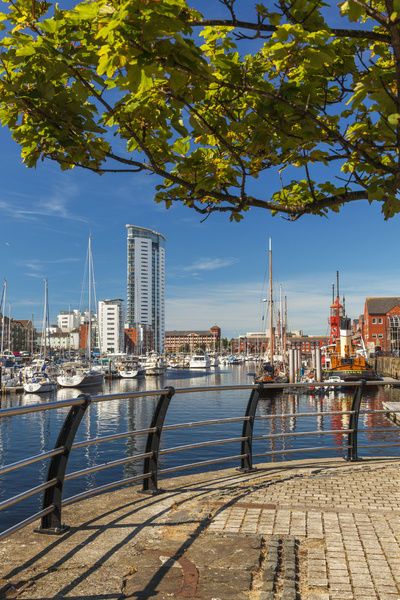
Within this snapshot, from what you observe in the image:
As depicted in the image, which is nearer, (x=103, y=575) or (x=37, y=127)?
(x=103, y=575)

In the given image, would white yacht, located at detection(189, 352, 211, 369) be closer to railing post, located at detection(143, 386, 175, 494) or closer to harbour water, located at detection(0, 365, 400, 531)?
harbour water, located at detection(0, 365, 400, 531)

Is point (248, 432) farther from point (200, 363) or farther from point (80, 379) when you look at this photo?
point (200, 363)

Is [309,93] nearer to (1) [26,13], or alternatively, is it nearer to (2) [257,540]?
(1) [26,13]

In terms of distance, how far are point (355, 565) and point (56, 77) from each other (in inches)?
165

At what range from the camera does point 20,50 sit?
3363 millimetres

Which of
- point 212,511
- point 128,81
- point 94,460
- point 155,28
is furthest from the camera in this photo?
point 94,460

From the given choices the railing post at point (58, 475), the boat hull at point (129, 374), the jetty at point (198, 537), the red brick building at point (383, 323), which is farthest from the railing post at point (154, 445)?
the red brick building at point (383, 323)

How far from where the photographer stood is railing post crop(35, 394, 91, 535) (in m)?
4.98

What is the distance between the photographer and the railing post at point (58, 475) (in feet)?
16.4

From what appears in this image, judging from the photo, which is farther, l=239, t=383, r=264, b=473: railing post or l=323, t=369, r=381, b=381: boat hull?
l=323, t=369, r=381, b=381: boat hull

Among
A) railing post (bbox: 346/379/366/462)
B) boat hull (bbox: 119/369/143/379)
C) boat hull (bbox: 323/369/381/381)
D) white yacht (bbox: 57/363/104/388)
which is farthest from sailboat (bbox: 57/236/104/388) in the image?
railing post (bbox: 346/379/366/462)

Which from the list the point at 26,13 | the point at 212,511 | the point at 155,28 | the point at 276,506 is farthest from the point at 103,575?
the point at 26,13

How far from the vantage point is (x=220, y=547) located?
4.55 metres

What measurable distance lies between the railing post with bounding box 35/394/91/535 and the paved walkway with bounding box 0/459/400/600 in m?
0.14
